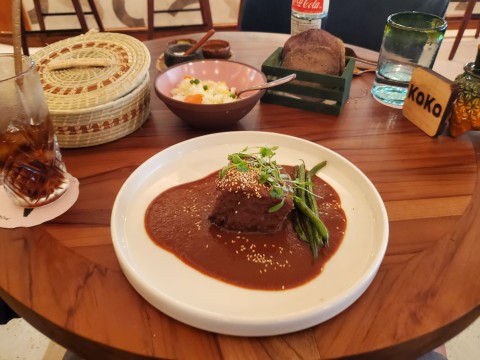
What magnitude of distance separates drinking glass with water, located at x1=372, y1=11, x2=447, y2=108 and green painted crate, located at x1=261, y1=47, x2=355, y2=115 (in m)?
0.15

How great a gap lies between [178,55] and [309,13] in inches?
24.1

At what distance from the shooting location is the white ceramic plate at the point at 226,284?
0.83 meters

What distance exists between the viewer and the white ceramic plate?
0.83m

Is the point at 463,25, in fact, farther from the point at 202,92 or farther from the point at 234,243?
the point at 234,243

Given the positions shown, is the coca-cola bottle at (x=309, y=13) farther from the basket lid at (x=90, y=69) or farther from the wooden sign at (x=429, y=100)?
the basket lid at (x=90, y=69)

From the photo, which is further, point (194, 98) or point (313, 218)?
point (194, 98)

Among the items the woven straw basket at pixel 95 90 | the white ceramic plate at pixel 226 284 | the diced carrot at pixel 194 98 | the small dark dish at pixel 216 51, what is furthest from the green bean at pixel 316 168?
the small dark dish at pixel 216 51

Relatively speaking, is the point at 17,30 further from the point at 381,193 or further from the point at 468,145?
the point at 468,145

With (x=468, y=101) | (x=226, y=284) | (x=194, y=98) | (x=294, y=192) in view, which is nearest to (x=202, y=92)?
(x=194, y=98)

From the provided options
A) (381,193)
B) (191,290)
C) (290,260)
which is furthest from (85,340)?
(381,193)

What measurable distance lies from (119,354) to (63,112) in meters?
0.82

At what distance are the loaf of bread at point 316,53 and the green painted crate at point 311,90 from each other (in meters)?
0.05

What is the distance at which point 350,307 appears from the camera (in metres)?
0.88

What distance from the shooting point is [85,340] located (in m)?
0.83
